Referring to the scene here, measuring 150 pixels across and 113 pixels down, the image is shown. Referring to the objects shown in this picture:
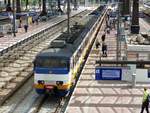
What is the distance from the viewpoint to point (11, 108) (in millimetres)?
25875

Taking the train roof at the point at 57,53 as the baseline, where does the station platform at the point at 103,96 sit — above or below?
below

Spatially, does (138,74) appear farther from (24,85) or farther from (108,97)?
(24,85)

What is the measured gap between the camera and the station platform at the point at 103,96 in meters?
25.2

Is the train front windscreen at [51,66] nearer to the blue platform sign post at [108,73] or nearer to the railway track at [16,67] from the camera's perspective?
the railway track at [16,67]

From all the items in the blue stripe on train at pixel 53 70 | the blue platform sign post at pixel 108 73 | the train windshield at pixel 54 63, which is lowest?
the blue platform sign post at pixel 108 73

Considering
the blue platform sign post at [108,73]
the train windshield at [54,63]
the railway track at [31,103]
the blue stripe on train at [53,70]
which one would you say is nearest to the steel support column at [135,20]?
the blue platform sign post at [108,73]

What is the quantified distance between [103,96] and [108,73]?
15.9 feet

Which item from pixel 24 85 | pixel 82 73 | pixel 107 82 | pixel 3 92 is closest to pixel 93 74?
pixel 82 73

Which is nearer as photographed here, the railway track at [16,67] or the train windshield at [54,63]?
the train windshield at [54,63]

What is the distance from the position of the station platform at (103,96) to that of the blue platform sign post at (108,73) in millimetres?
352

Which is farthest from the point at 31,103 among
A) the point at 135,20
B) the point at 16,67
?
the point at 135,20

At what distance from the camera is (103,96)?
28.4 meters

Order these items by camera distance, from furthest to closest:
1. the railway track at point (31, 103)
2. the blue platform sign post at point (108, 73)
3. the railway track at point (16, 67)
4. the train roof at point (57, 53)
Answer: the blue platform sign post at point (108, 73), the railway track at point (16, 67), the train roof at point (57, 53), the railway track at point (31, 103)

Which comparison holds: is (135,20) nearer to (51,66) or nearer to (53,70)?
(51,66)
